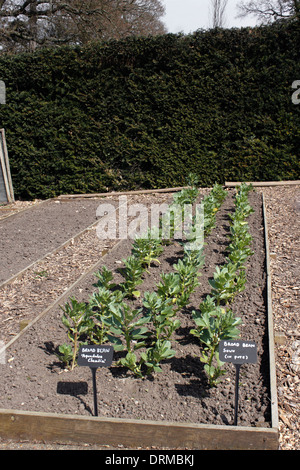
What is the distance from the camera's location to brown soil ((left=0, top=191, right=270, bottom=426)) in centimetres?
266

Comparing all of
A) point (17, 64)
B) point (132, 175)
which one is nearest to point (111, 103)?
point (132, 175)

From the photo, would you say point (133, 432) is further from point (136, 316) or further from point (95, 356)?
point (136, 316)

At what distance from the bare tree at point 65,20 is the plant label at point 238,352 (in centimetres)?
1619

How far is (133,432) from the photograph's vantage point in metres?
2.45

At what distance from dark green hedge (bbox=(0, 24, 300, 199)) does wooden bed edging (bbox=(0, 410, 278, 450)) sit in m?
6.82

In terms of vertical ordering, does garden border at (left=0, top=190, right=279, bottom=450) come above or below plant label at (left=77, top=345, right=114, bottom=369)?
below

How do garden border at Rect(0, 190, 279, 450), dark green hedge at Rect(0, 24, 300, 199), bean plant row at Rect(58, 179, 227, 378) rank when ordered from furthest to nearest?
dark green hedge at Rect(0, 24, 300, 199), bean plant row at Rect(58, 179, 227, 378), garden border at Rect(0, 190, 279, 450)

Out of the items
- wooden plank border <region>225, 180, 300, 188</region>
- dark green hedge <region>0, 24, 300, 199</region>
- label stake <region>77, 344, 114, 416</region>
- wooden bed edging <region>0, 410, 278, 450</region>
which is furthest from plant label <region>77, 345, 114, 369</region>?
dark green hedge <region>0, 24, 300, 199</region>

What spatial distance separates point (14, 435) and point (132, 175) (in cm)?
718

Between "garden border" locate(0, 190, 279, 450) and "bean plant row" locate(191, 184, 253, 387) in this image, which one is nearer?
"garden border" locate(0, 190, 279, 450)

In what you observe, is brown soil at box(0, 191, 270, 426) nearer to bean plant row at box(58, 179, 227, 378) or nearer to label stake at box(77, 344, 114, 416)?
bean plant row at box(58, 179, 227, 378)

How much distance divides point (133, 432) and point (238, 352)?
790mm

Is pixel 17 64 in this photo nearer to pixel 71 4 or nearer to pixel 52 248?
pixel 52 248
